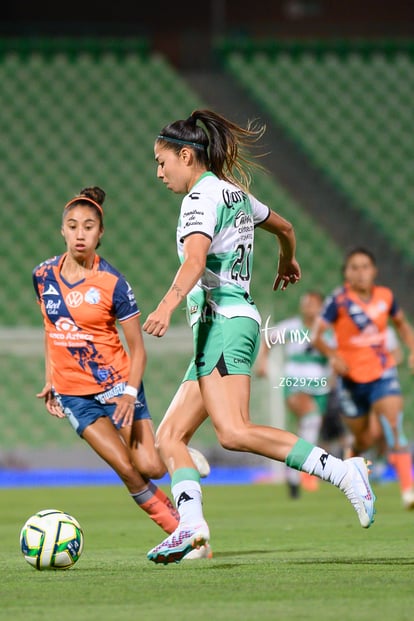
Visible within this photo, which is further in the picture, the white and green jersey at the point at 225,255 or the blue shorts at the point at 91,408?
the blue shorts at the point at 91,408

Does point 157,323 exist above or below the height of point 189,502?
above

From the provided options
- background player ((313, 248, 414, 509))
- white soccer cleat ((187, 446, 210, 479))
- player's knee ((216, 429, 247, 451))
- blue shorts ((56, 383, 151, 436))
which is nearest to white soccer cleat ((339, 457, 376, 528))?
player's knee ((216, 429, 247, 451))

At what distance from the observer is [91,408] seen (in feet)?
21.4

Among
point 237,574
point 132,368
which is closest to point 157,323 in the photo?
point 237,574

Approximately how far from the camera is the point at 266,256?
54.0 ft

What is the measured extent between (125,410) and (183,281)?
1.29 m

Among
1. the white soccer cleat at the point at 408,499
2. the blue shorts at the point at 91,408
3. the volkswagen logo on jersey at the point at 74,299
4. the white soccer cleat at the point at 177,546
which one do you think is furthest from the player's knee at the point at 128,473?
the white soccer cleat at the point at 408,499

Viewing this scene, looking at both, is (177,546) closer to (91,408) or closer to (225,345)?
(225,345)

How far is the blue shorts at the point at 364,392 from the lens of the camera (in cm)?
1016

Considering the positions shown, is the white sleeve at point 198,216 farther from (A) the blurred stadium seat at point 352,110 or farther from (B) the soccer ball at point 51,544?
(A) the blurred stadium seat at point 352,110

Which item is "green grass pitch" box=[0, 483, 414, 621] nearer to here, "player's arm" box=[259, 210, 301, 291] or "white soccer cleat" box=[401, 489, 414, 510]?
"white soccer cleat" box=[401, 489, 414, 510]

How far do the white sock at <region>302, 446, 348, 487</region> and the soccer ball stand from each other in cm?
119

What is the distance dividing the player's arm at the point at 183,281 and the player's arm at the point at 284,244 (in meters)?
0.87

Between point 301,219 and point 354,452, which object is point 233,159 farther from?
point 301,219
